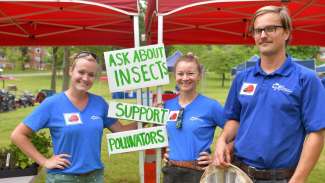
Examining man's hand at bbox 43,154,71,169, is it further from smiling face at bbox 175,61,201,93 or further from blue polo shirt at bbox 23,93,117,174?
smiling face at bbox 175,61,201,93

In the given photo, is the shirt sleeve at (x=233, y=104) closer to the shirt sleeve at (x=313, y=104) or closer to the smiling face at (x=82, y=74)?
the shirt sleeve at (x=313, y=104)

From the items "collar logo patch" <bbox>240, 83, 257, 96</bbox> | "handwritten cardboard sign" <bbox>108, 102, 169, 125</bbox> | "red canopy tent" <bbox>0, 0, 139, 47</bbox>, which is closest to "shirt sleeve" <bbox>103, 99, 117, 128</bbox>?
"handwritten cardboard sign" <bbox>108, 102, 169, 125</bbox>

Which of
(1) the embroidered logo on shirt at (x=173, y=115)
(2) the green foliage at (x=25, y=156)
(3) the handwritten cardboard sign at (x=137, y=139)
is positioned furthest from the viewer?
(2) the green foliage at (x=25, y=156)

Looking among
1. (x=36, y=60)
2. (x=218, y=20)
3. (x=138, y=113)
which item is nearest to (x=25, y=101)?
(x=218, y=20)

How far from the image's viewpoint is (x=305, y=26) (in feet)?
20.5

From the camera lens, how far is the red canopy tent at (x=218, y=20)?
4230 millimetres

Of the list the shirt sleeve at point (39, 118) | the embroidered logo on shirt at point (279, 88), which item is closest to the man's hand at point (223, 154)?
the embroidered logo on shirt at point (279, 88)

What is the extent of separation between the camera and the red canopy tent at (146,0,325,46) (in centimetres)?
423

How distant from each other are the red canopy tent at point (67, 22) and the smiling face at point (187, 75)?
51.9 inches

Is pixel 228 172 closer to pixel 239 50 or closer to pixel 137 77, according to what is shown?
pixel 137 77

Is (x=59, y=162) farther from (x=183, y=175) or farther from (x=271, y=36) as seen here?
(x=271, y=36)

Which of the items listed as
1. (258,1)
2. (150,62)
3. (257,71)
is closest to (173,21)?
(258,1)

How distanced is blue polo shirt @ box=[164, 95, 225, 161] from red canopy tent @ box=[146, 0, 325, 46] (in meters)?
1.44

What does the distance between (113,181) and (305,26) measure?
359cm
